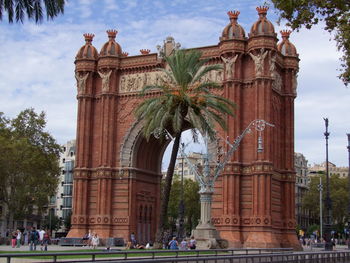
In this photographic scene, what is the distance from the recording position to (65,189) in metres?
115

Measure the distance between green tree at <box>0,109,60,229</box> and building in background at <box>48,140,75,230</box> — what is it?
45058mm

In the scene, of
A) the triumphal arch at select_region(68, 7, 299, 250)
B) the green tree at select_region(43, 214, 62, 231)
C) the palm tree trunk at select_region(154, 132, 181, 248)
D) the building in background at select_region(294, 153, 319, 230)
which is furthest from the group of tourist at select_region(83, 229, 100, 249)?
the building in background at select_region(294, 153, 319, 230)

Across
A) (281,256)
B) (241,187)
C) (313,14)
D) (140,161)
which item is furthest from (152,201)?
(313,14)

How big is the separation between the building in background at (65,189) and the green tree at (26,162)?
4506 cm

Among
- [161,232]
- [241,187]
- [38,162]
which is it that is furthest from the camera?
[38,162]

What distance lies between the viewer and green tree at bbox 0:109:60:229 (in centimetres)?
5775

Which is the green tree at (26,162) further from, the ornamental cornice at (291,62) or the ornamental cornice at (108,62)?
the ornamental cornice at (291,62)

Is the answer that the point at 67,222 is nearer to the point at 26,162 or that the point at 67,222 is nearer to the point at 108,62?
the point at 26,162

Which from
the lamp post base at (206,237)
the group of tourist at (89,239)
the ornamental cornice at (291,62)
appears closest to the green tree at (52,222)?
the group of tourist at (89,239)

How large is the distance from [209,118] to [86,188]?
17477 millimetres

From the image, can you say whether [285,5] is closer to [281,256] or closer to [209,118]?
[281,256]

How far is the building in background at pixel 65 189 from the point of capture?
113 metres

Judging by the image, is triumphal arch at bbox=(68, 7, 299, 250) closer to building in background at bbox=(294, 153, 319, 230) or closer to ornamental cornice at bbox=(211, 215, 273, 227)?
ornamental cornice at bbox=(211, 215, 273, 227)

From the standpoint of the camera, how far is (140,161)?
5244 centimetres
